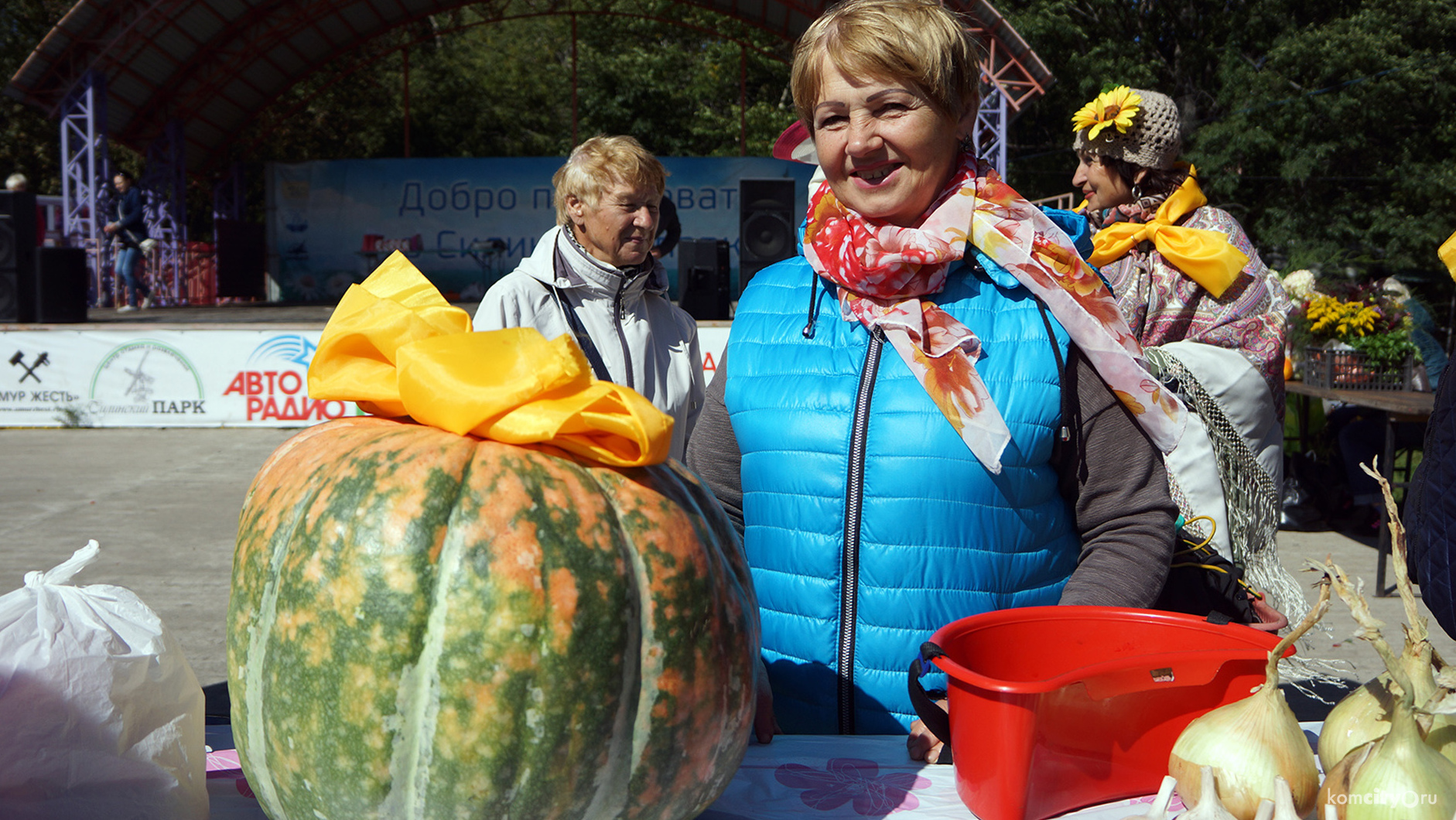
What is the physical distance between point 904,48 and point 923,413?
54cm

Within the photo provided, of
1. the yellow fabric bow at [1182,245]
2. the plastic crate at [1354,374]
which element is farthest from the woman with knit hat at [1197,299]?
the plastic crate at [1354,374]

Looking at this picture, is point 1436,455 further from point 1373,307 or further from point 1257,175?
point 1257,175

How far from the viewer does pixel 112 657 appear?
3.64ft

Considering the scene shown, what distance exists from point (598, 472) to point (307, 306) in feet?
74.2

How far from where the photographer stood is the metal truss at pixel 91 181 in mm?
16906

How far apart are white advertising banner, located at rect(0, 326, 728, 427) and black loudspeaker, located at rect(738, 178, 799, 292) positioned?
1.46 metres

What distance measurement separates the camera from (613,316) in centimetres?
349

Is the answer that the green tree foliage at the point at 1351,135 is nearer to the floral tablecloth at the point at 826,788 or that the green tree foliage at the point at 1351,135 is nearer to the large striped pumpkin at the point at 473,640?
the floral tablecloth at the point at 826,788

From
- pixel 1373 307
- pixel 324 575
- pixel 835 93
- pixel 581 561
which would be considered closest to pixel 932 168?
pixel 835 93

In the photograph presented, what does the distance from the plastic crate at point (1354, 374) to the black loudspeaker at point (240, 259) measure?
21181mm

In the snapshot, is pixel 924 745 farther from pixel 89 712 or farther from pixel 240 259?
pixel 240 259

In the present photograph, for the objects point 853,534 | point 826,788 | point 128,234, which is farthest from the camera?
point 128,234

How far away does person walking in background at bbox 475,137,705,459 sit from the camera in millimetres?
3357

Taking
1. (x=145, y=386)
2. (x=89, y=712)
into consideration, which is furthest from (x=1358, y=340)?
(x=145, y=386)
